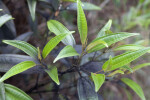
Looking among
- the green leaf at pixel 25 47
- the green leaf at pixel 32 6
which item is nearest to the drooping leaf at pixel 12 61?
the green leaf at pixel 25 47

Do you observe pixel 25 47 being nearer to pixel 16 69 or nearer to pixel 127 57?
pixel 16 69

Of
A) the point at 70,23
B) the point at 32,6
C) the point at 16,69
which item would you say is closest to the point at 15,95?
the point at 16,69

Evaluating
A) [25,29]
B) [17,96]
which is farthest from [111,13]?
[17,96]

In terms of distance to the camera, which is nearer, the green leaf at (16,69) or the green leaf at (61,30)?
the green leaf at (16,69)

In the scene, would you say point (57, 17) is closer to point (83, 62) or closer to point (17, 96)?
point (83, 62)

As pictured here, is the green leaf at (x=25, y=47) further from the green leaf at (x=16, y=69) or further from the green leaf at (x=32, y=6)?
the green leaf at (x=32, y=6)
